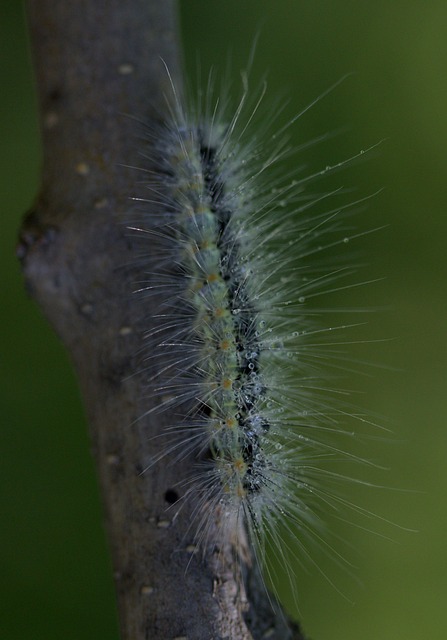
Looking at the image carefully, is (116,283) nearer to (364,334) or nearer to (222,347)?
(222,347)

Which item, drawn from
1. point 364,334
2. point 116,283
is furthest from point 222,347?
point 364,334

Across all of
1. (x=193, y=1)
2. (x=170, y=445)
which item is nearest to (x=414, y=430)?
(x=170, y=445)

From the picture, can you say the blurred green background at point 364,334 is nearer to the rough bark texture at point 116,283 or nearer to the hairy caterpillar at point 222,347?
the hairy caterpillar at point 222,347

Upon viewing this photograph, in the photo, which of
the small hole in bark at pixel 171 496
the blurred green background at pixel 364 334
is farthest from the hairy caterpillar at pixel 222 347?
the blurred green background at pixel 364 334

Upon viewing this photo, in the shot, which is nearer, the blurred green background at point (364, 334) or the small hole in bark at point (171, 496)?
Result: the small hole in bark at point (171, 496)

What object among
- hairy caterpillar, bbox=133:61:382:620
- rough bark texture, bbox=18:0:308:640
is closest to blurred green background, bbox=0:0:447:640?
hairy caterpillar, bbox=133:61:382:620
